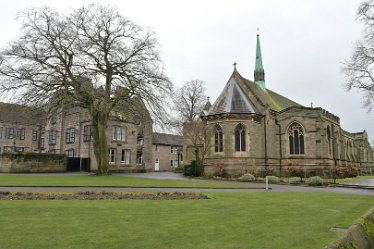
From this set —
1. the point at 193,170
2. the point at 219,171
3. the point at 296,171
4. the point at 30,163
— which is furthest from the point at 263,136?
the point at 30,163

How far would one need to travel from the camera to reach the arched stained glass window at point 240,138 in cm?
3900

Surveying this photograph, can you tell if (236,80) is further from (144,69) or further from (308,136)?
(144,69)

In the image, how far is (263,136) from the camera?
40750 mm

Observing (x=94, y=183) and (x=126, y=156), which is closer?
(x=94, y=183)

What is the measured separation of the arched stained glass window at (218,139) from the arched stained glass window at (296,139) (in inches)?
339

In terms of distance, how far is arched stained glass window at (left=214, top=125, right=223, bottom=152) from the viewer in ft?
130

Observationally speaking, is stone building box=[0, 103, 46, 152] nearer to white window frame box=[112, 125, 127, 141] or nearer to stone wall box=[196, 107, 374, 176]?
white window frame box=[112, 125, 127, 141]

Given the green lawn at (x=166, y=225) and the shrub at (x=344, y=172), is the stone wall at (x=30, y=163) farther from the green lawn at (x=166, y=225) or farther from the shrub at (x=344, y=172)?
the shrub at (x=344, y=172)

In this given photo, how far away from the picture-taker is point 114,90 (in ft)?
105

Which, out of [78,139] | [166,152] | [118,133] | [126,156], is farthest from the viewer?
[166,152]

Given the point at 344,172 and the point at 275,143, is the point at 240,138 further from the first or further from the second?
the point at 344,172

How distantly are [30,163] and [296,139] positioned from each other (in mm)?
31336

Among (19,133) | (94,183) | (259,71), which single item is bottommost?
(94,183)

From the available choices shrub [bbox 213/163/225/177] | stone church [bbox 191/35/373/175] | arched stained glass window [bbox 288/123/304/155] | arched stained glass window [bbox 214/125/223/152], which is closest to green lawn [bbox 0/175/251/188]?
shrub [bbox 213/163/225/177]
